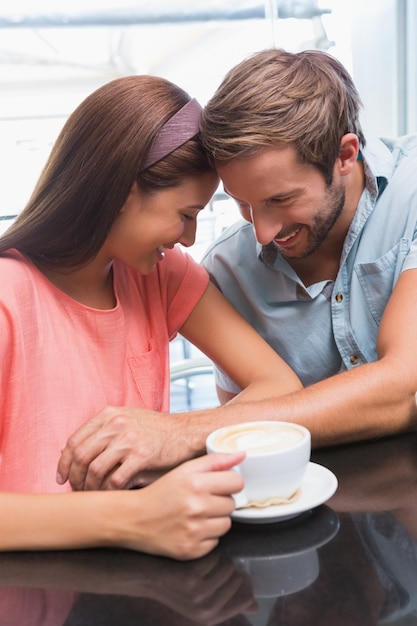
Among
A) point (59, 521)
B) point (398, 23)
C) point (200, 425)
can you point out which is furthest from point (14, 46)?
point (59, 521)

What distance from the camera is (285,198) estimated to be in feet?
4.89

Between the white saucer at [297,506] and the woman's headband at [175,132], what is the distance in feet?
2.02

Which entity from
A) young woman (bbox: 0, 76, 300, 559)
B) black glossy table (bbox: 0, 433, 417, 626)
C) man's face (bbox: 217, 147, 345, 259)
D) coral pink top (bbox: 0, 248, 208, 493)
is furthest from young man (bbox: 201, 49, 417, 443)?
black glossy table (bbox: 0, 433, 417, 626)

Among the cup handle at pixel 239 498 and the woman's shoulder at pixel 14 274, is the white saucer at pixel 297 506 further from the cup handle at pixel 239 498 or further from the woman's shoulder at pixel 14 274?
the woman's shoulder at pixel 14 274

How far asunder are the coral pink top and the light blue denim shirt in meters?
0.23

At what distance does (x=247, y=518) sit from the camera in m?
0.82

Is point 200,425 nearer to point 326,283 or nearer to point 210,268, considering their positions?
point 326,283

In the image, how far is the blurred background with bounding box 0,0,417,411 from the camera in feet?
10.5

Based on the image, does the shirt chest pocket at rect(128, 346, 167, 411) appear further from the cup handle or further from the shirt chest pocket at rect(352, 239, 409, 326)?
the cup handle

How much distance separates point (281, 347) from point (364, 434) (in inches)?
24.6

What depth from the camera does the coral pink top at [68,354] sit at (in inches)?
47.6

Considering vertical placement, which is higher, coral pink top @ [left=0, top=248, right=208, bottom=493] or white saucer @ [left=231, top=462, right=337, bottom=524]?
white saucer @ [left=231, top=462, right=337, bottom=524]

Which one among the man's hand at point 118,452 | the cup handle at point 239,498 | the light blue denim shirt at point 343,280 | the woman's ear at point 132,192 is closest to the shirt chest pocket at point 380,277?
the light blue denim shirt at point 343,280

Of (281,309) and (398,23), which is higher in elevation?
(398,23)
